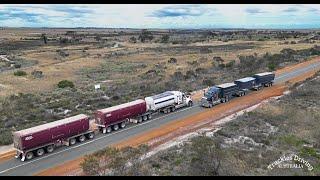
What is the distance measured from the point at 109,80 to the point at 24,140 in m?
41.7

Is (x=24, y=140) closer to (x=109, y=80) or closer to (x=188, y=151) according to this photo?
(x=188, y=151)

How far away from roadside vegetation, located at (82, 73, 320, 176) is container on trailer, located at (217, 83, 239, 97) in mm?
5635

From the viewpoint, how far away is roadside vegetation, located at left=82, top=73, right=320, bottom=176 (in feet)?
83.7

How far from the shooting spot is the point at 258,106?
4603 cm

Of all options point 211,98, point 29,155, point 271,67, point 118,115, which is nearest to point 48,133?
point 29,155

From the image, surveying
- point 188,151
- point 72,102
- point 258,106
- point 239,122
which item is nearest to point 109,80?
point 72,102

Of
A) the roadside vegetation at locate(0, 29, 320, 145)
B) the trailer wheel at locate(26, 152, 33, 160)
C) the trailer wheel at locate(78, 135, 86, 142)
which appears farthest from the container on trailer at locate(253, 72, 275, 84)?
the trailer wheel at locate(26, 152, 33, 160)

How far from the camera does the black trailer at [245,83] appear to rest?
53.2 metres

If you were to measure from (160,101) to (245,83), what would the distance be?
14713mm

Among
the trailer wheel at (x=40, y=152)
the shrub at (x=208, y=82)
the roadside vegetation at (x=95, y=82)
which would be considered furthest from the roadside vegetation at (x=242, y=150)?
the shrub at (x=208, y=82)

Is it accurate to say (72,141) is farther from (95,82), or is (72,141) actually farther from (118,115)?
(95,82)

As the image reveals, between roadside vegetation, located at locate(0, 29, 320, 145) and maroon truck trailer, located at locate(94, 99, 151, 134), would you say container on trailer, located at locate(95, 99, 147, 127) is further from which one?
roadside vegetation, located at locate(0, 29, 320, 145)

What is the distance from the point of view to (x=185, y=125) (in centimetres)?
3925

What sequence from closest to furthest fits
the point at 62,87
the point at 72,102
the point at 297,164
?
the point at 297,164, the point at 72,102, the point at 62,87
